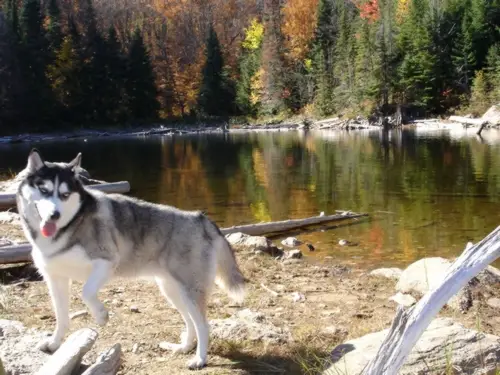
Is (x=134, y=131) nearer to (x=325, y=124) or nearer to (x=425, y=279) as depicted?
(x=325, y=124)

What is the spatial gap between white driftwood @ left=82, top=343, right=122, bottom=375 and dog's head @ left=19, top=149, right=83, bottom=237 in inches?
39.1

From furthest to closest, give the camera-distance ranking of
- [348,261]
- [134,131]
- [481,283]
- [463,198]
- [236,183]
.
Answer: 1. [134,131]
2. [236,183]
3. [463,198]
4. [348,261]
5. [481,283]

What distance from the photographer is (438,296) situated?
2.87 metres

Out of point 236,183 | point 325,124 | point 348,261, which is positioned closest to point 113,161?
point 236,183

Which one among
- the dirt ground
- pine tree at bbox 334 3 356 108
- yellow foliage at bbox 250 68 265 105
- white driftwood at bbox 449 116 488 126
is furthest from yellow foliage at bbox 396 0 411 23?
the dirt ground

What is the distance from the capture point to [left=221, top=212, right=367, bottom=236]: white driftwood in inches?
485

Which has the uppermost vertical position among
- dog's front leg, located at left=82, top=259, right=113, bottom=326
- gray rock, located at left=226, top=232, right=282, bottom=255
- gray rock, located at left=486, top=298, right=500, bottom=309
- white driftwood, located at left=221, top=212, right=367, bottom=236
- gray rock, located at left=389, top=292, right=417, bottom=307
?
dog's front leg, located at left=82, top=259, right=113, bottom=326

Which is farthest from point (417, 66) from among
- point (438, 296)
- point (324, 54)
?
point (438, 296)

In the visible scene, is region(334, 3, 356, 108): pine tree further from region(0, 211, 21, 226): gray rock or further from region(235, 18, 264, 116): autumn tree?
region(0, 211, 21, 226): gray rock

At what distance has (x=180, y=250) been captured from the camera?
15.5ft

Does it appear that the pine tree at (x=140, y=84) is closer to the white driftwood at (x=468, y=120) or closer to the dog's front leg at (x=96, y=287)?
the white driftwood at (x=468, y=120)

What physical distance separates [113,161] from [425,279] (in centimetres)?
2742

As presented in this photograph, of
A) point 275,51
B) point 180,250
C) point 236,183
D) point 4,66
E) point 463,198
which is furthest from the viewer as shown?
point 275,51

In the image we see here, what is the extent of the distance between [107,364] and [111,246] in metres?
0.98
